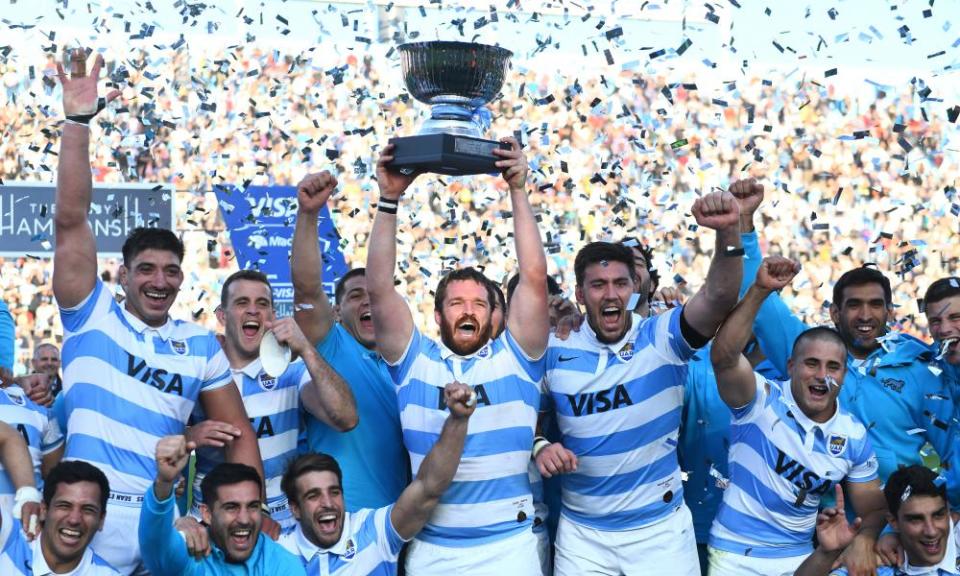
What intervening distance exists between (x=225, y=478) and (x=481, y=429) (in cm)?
85

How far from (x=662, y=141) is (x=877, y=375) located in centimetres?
1060

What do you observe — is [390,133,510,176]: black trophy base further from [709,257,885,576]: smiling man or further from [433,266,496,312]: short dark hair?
[709,257,885,576]: smiling man

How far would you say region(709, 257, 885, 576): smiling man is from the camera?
14.8ft

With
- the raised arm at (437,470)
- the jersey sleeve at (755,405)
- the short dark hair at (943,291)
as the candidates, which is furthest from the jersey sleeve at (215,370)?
the short dark hair at (943,291)

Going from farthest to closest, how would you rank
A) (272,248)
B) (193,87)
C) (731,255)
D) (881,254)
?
(881,254) → (193,87) → (272,248) → (731,255)

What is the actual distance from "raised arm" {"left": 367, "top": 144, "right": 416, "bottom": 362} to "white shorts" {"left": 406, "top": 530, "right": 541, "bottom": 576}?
2.21ft

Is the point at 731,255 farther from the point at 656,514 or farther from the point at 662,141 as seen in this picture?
the point at 662,141

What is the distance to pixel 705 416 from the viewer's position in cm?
498

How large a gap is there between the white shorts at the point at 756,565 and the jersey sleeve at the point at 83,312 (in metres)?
2.28

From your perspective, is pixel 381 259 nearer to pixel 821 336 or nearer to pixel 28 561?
pixel 28 561

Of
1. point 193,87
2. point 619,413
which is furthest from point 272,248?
point 193,87

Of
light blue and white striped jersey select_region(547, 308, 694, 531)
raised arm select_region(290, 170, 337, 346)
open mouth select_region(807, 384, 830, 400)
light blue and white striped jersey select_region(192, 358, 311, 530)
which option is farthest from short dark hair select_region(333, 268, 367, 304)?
open mouth select_region(807, 384, 830, 400)

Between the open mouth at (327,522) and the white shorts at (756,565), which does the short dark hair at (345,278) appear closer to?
the open mouth at (327,522)

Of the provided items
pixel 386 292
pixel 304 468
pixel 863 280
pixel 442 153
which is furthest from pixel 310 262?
pixel 863 280
